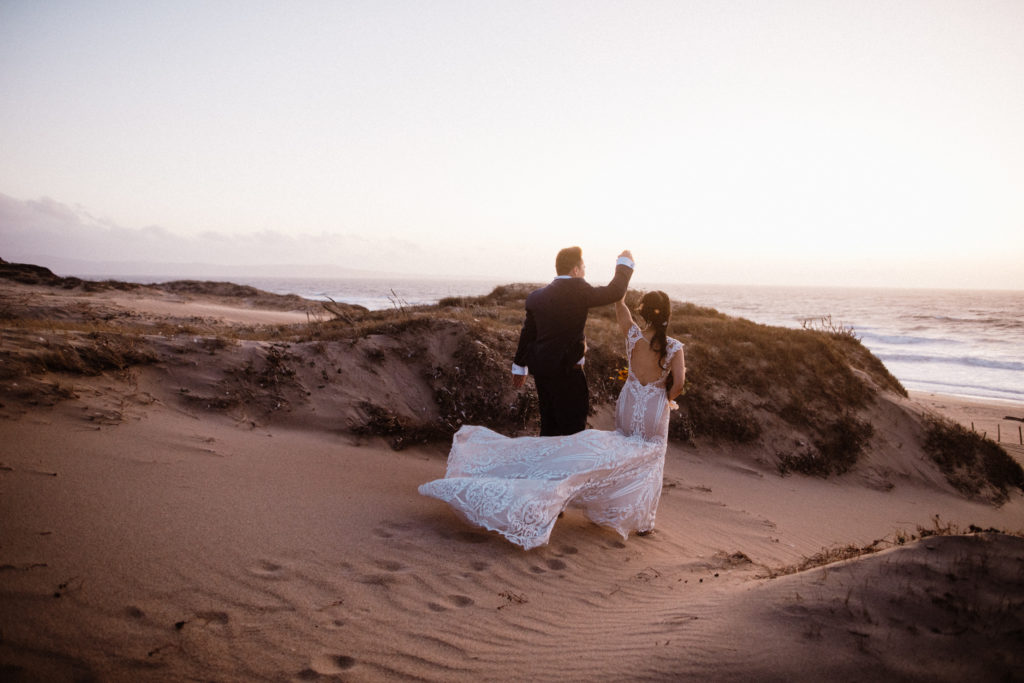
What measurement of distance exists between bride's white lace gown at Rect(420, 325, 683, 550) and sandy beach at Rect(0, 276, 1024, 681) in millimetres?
292

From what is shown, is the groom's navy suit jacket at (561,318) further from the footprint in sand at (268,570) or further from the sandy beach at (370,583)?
the footprint in sand at (268,570)

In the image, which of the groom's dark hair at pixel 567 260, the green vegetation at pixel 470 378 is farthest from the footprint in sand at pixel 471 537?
the green vegetation at pixel 470 378

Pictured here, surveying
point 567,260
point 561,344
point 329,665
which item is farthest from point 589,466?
point 329,665

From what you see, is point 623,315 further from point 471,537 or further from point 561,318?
point 471,537

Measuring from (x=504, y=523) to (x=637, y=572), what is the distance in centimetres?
128

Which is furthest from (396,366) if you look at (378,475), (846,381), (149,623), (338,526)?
(846,381)

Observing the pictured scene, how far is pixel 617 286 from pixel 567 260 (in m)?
0.63

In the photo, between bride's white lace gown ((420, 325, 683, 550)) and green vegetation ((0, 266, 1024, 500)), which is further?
green vegetation ((0, 266, 1024, 500))

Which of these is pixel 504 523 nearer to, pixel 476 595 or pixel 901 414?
pixel 476 595

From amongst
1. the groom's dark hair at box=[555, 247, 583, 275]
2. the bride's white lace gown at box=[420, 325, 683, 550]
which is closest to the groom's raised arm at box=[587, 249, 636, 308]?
the groom's dark hair at box=[555, 247, 583, 275]

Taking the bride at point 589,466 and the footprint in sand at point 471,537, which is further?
the footprint in sand at point 471,537

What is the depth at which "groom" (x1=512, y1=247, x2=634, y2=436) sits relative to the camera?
5418 millimetres

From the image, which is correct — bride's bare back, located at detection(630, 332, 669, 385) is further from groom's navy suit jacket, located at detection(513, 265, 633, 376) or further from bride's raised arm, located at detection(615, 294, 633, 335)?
groom's navy suit jacket, located at detection(513, 265, 633, 376)

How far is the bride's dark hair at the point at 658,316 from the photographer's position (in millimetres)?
5336
